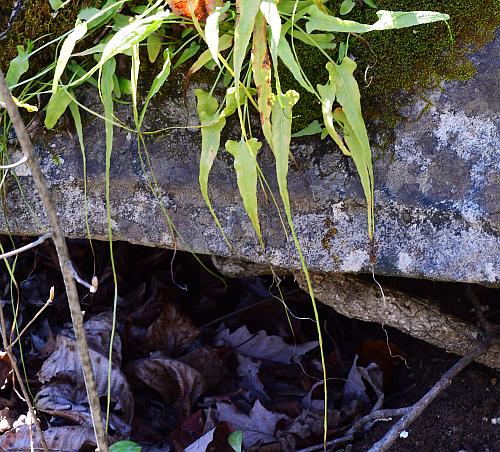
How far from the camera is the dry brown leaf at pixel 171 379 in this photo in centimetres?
176

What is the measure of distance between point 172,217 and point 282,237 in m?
0.21

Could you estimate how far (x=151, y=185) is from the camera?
53.7 inches

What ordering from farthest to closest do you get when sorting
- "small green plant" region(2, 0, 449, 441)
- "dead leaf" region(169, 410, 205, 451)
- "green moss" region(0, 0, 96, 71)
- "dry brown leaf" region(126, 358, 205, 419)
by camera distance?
"dry brown leaf" region(126, 358, 205, 419) → "dead leaf" region(169, 410, 205, 451) → "green moss" region(0, 0, 96, 71) → "small green plant" region(2, 0, 449, 441)

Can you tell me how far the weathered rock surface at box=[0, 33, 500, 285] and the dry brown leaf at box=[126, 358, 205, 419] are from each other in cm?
49

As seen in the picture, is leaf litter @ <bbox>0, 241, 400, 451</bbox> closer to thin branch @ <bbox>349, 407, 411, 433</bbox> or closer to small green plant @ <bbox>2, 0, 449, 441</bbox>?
thin branch @ <bbox>349, 407, 411, 433</bbox>

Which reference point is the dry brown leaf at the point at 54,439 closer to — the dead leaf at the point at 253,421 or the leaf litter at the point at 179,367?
the leaf litter at the point at 179,367

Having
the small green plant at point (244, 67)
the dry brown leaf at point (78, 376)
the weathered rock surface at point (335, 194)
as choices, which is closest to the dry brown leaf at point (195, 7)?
the small green plant at point (244, 67)

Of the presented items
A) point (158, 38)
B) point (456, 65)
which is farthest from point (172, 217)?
point (456, 65)

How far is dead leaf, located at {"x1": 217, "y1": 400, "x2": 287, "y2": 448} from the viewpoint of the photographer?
1.65 metres

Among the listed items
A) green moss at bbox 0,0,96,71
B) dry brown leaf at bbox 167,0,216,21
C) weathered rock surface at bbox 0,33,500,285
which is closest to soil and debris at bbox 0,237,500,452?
weathered rock surface at bbox 0,33,500,285

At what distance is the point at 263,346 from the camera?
75.9 inches

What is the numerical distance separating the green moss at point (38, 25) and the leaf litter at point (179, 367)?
700 millimetres

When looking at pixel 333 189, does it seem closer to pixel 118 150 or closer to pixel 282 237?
pixel 282 237

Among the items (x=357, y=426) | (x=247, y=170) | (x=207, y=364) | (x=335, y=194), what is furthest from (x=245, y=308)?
(x=247, y=170)
